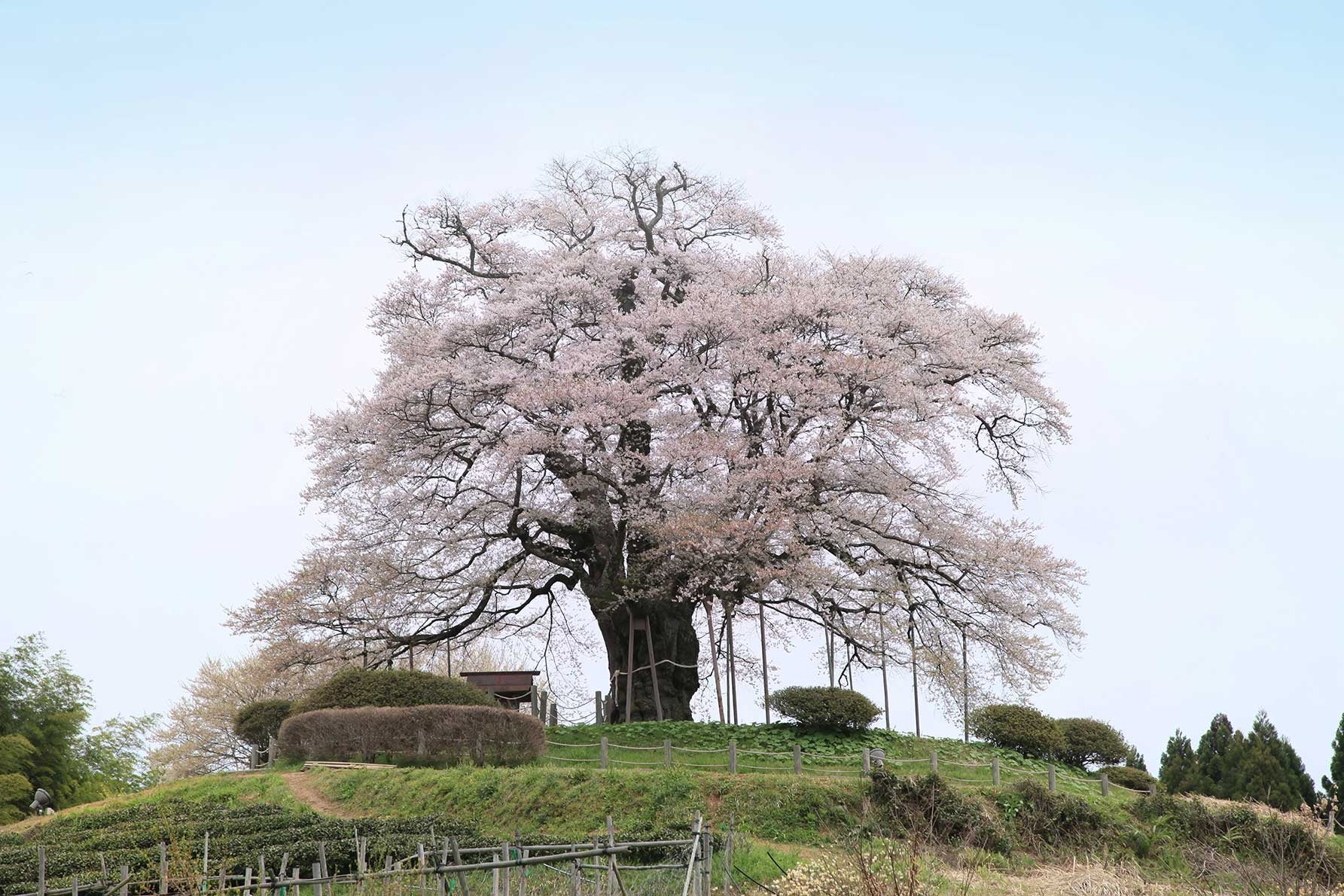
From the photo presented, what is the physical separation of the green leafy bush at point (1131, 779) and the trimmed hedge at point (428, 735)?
35.2ft

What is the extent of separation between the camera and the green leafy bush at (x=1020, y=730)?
24.3 m

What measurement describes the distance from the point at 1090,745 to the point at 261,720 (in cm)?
1705

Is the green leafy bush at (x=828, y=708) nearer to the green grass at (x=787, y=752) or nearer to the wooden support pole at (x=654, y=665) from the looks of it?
the green grass at (x=787, y=752)

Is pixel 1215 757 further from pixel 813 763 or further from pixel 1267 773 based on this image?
pixel 813 763

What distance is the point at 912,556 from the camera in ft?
88.6

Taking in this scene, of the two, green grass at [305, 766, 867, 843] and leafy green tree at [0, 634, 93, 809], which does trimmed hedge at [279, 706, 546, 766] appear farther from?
leafy green tree at [0, 634, 93, 809]

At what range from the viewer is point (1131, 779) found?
23.9 meters

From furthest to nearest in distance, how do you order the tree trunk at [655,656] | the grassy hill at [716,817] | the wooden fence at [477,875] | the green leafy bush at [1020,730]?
the tree trunk at [655,656] < the green leafy bush at [1020,730] < the grassy hill at [716,817] < the wooden fence at [477,875]

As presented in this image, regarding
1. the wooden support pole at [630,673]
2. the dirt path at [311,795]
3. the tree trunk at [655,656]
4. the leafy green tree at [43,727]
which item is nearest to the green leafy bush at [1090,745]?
the tree trunk at [655,656]

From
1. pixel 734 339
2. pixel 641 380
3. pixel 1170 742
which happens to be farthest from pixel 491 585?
pixel 1170 742

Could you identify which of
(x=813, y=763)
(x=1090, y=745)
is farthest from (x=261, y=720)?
(x=1090, y=745)

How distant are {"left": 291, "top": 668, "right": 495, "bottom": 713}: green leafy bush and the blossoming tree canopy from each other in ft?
11.1

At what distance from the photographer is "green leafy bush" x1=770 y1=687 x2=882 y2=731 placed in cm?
2344

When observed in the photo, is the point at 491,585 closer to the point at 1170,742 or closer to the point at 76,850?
the point at 76,850
